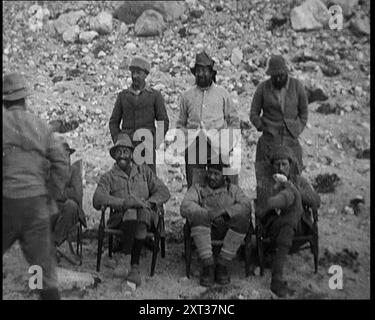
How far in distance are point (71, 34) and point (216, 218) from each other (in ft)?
26.6

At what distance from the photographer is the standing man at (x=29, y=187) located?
4664 millimetres

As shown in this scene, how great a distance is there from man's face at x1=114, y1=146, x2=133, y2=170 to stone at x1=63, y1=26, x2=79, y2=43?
7.29 metres

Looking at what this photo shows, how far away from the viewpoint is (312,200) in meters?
5.84

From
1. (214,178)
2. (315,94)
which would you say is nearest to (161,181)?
(214,178)

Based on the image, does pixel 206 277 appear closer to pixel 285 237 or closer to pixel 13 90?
pixel 285 237

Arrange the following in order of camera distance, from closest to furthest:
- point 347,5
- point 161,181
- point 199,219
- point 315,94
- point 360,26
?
point 199,219
point 161,181
point 315,94
point 360,26
point 347,5

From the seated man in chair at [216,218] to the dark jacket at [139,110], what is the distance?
0.98m

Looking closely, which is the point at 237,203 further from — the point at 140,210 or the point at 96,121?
the point at 96,121

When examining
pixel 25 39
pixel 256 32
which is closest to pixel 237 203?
pixel 256 32

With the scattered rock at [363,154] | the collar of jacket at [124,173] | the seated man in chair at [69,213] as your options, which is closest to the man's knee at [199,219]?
the collar of jacket at [124,173]

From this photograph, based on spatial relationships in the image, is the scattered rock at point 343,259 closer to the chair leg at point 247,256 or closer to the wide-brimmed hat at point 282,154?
the chair leg at point 247,256

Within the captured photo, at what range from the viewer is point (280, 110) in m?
6.33

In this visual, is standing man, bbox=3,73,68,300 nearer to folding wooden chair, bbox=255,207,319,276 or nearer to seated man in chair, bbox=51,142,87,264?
seated man in chair, bbox=51,142,87,264

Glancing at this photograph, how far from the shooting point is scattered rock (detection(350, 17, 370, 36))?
475 inches
